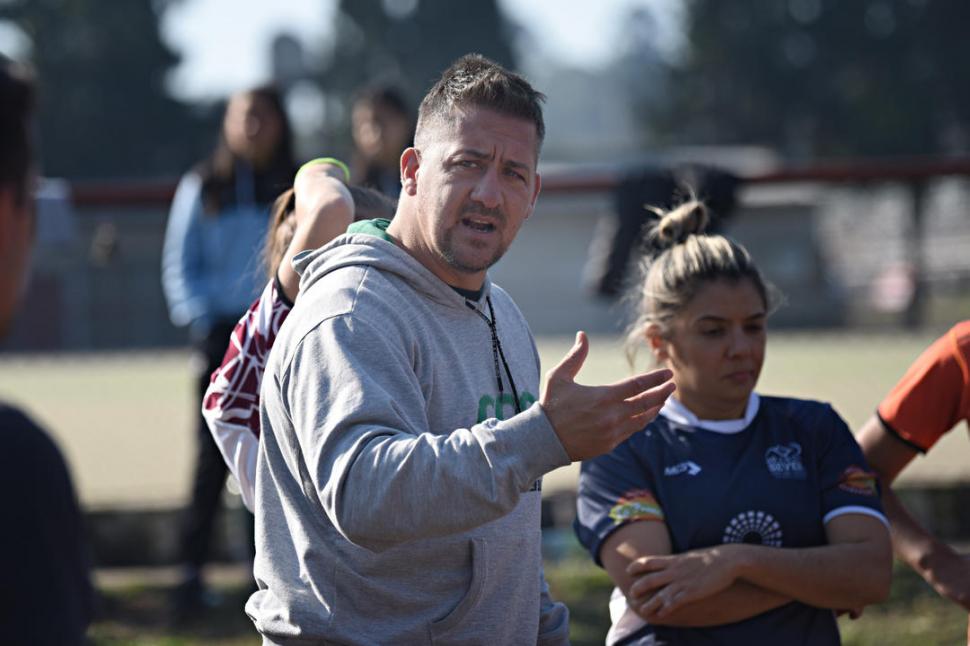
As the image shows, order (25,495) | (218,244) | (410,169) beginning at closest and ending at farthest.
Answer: (25,495) → (410,169) → (218,244)

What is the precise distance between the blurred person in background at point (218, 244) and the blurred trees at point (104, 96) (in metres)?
45.6

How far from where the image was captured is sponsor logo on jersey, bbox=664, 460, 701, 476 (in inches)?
120

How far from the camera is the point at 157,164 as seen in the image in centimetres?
4994

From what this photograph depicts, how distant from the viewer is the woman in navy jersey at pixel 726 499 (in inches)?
115

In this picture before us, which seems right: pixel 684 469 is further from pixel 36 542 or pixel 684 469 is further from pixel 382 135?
pixel 382 135

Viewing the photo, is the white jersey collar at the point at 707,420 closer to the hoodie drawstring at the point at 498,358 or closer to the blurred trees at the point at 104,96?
the hoodie drawstring at the point at 498,358

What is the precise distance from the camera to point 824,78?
171 feet

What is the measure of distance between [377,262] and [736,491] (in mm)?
1129

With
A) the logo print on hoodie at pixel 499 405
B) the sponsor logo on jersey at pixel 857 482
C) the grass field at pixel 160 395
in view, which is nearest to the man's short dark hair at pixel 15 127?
the logo print on hoodie at pixel 499 405

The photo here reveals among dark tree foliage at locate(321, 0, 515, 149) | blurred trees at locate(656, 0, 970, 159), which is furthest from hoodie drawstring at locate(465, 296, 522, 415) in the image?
dark tree foliage at locate(321, 0, 515, 149)

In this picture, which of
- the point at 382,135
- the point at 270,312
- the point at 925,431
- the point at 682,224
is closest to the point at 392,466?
the point at 270,312

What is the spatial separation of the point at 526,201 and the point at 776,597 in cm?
113

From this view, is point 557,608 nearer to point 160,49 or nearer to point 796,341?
point 796,341

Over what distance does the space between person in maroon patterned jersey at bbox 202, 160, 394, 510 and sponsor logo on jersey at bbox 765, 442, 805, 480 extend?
1081 millimetres
